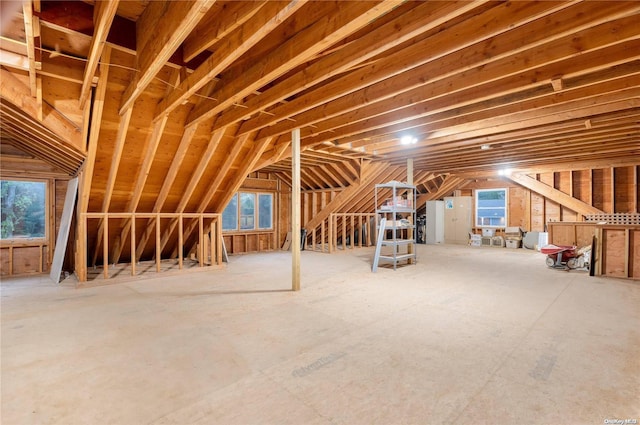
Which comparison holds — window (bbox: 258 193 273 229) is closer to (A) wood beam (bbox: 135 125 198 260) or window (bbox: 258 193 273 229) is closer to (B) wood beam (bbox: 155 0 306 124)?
(A) wood beam (bbox: 135 125 198 260)

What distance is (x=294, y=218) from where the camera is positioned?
14.6ft

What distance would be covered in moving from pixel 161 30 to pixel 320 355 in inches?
103

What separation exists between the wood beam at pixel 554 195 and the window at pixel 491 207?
1.04 m

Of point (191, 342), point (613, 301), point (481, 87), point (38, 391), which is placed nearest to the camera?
point (38, 391)

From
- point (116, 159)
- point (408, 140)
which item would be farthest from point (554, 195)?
point (116, 159)

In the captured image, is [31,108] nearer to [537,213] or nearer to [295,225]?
[295,225]

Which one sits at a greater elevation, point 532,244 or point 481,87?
point 481,87

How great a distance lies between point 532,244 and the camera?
31.1ft

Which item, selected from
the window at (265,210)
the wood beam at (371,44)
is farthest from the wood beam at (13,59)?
the window at (265,210)

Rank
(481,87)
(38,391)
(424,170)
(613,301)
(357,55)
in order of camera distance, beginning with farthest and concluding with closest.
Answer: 1. (424,170)
2. (613,301)
3. (481,87)
4. (357,55)
5. (38,391)

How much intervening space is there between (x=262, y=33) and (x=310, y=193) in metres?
7.86

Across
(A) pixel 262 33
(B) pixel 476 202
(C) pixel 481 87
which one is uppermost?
(C) pixel 481 87

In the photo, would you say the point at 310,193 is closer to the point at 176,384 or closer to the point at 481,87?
the point at 481,87

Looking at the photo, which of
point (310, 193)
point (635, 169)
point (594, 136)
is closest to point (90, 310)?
point (310, 193)
